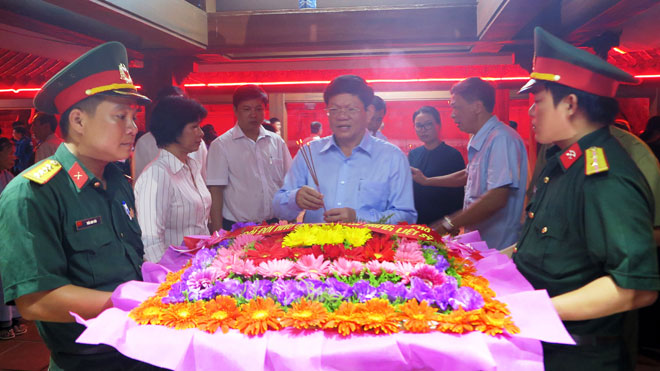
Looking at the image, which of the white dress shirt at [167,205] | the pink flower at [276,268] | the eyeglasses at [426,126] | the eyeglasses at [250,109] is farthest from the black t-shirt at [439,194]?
the pink flower at [276,268]

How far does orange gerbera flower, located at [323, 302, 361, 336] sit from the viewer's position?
1.10m

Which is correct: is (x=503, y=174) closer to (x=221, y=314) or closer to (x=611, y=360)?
(x=611, y=360)

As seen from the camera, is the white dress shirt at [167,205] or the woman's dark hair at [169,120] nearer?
the white dress shirt at [167,205]

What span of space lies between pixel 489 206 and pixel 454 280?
1495 mm

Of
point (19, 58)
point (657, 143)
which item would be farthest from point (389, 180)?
point (19, 58)

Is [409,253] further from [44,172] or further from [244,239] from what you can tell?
[44,172]

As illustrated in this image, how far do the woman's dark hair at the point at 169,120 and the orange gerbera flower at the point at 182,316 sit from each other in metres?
1.46

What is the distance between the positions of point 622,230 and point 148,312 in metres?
A: 1.22

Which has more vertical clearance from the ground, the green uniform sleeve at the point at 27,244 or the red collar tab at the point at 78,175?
the red collar tab at the point at 78,175

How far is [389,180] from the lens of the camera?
2336 mm

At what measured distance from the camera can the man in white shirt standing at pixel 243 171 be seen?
3.44 m

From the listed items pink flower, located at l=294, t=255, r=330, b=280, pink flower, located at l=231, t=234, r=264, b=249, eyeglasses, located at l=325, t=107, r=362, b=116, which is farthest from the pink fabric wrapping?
eyeglasses, located at l=325, t=107, r=362, b=116

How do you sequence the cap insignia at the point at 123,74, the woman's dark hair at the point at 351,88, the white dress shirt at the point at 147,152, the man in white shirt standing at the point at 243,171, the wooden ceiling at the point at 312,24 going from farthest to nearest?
1. the white dress shirt at the point at 147,152
2. the man in white shirt standing at the point at 243,171
3. the wooden ceiling at the point at 312,24
4. the woman's dark hair at the point at 351,88
5. the cap insignia at the point at 123,74

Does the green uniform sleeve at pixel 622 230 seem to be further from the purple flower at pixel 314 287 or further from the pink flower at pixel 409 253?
the purple flower at pixel 314 287
